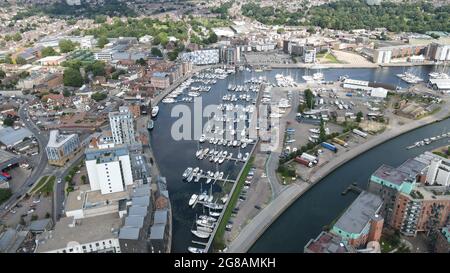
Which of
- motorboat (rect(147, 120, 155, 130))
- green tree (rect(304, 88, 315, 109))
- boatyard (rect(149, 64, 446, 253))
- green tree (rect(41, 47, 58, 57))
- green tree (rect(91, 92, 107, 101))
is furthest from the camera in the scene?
green tree (rect(41, 47, 58, 57))

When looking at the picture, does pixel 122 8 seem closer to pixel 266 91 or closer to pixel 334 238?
pixel 266 91

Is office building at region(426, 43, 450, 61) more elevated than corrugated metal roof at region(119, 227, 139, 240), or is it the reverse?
office building at region(426, 43, 450, 61)

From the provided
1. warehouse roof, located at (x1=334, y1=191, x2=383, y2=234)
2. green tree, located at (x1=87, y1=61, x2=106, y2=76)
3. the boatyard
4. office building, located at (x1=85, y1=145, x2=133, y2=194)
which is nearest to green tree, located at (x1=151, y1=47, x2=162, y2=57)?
the boatyard

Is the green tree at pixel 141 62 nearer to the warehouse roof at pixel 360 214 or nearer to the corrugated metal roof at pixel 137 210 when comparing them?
the corrugated metal roof at pixel 137 210

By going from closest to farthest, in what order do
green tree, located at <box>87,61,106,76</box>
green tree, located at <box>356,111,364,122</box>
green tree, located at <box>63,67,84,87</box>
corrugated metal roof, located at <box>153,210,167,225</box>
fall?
1. corrugated metal roof, located at <box>153,210,167,225</box>
2. green tree, located at <box>356,111,364,122</box>
3. green tree, located at <box>63,67,84,87</box>
4. green tree, located at <box>87,61,106,76</box>

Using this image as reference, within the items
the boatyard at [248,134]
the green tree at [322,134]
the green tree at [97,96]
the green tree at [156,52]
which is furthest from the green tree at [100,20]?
the green tree at [322,134]

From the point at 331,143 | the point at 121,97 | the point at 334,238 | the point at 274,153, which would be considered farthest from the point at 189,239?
the point at 121,97

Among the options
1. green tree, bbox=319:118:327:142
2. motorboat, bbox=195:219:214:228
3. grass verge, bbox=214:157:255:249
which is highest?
green tree, bbox=319:118:327:142

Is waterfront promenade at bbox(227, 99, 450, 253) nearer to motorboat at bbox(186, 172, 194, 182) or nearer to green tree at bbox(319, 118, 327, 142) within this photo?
green tree at bbox(319, 118, 327, 142)
